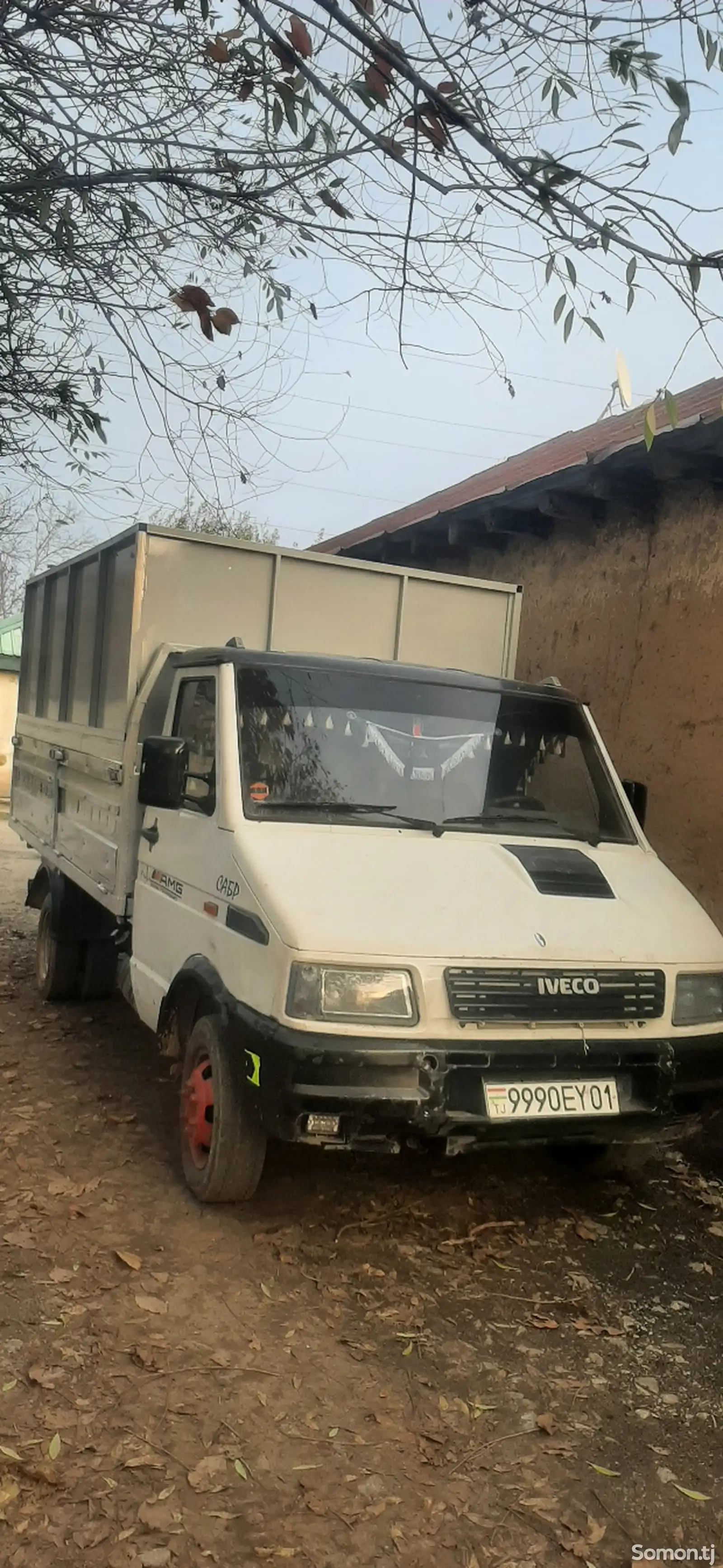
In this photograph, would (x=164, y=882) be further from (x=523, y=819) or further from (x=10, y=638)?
(x=10, y=638)

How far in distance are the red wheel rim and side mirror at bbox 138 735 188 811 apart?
1.06 m

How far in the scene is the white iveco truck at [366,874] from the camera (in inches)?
144

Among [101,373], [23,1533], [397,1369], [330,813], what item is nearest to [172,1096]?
[330,813]

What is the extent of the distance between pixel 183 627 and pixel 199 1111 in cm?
232

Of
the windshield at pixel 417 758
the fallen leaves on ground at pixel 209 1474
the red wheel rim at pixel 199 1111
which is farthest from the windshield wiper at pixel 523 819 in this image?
the fallen leaves on ground at pixel 209 1474

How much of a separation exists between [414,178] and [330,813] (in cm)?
227

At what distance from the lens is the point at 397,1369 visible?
11.0 ft

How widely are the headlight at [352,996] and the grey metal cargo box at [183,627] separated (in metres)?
1.85

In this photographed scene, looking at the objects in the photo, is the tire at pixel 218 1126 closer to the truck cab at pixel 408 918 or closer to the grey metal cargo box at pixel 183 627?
the truck cab at pixel 408 918

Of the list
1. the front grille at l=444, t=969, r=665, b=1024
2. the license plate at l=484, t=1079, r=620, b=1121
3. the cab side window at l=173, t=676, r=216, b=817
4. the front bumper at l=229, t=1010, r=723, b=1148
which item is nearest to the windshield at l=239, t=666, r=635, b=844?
the cab side window at l=173, t=676, r=216, b=817

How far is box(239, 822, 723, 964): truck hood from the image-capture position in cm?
371

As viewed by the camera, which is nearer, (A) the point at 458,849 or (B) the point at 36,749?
(A) the point at 458,849

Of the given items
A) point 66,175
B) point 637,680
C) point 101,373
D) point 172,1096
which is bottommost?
point 172,1096

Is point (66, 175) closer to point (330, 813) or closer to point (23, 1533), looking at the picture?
point (330, 813)
